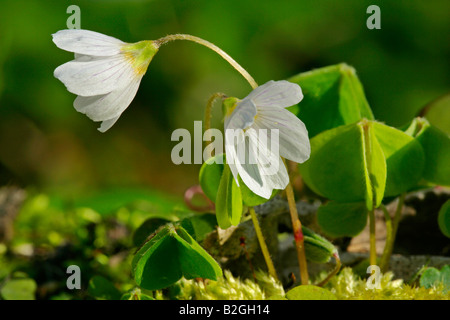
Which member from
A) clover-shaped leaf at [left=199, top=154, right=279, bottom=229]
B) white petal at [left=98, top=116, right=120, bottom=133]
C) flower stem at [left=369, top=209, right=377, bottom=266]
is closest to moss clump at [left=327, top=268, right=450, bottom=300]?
flower stem at [left=369, top=209, right=377, bottom=266]

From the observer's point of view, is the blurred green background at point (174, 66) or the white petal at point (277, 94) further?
the blurred green background at point (174, 66)

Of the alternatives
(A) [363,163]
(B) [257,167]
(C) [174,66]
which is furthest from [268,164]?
(C) [174,66]

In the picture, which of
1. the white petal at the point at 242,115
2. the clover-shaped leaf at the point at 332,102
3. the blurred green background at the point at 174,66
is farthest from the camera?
the blurred green background at the point at 174,66

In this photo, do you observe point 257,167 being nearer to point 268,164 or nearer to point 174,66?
point 268,164

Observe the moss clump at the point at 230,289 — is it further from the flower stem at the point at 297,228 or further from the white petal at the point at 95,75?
the white petal at the point at 95,75

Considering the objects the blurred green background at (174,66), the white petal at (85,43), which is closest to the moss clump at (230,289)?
the white petal at (85,43)
